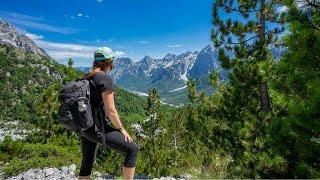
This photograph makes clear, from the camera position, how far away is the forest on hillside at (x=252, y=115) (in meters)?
7.23

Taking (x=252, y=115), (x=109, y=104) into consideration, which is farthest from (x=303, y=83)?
(x=252, y=115)

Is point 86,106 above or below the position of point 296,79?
below

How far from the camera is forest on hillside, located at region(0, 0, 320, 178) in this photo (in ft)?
23.7

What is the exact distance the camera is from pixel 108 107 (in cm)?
634

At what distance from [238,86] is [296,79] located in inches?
410

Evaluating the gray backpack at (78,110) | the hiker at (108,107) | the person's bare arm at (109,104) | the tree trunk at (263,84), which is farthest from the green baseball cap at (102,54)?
the tree trunk at (263,84)

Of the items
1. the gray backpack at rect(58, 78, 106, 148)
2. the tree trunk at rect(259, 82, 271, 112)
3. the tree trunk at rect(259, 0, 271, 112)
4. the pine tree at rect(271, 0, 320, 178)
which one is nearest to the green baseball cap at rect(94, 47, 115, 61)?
the gray backpack at rect(58, 78, 106, 148)

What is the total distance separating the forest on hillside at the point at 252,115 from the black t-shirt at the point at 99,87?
7.64 feet

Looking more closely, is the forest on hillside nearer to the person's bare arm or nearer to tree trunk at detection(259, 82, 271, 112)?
tree trunk at detection(259, 82, 271, 112)

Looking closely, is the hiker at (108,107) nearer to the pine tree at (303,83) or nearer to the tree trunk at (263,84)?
the pine tree at (303,83)

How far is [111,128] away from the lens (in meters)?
6.56

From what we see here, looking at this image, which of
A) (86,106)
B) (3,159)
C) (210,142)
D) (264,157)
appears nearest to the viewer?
(86,106)

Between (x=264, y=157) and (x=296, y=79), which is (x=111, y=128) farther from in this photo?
(x=264, y=157)

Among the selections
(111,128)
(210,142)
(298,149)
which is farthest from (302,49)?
(210,142)
